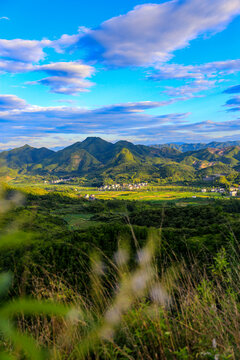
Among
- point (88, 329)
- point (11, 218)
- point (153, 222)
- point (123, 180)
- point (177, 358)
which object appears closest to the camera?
point (11, 218)

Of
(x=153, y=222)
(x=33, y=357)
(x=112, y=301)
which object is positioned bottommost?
(x=153, y=222)

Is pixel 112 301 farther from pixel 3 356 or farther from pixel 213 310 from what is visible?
pixel 3 356

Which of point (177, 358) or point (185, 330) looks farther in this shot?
point (185, 330)

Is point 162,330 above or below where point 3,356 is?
below

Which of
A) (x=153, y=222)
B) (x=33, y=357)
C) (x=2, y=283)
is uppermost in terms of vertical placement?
(x=2, y=283)

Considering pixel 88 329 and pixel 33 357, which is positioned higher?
pixel 33 357

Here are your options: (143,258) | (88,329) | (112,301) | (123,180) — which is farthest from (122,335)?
(123,180)

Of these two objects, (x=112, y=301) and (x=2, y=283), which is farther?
(x=112, y=301)

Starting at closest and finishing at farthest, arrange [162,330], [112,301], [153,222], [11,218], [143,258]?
[11,218], [162,330], [112,301], [143,258], [153,222]

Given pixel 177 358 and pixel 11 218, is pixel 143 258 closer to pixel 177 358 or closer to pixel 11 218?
pixel 177 358

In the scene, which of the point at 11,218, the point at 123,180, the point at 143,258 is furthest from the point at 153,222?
the point at 123,180
